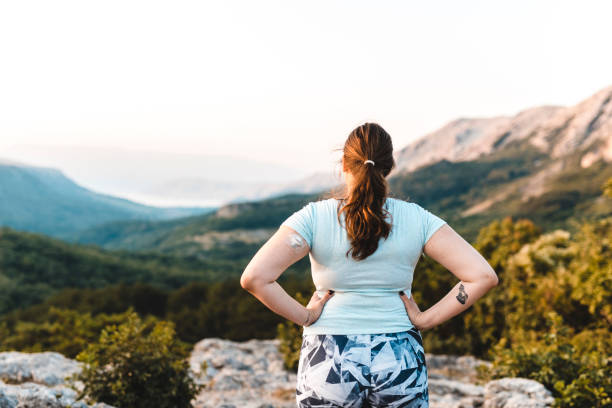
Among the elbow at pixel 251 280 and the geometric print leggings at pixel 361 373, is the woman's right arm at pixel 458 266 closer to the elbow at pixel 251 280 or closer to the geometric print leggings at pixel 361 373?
the geometric print leggings at pixel 361 373

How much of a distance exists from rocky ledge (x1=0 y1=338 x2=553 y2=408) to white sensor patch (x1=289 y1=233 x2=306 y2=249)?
349 cm

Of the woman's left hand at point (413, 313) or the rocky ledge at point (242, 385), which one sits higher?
the woman's left hand at point (413, 313)

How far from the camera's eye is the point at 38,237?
93188 millimetres

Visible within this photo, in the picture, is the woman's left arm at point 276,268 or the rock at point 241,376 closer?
the woman's left arm at point 276,268

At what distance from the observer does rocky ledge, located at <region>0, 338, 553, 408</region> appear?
4680 millimetres

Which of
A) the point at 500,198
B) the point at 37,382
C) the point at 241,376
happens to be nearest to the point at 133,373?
the point at 37,382

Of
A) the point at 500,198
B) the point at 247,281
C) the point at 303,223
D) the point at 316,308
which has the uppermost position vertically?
the point at 500,198

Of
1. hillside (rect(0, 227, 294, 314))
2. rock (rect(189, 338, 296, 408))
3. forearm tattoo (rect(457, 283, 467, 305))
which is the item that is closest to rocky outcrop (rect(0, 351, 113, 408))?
rock (rect(189, 338, 296, 408))

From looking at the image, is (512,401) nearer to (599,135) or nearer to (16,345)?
(16,345)

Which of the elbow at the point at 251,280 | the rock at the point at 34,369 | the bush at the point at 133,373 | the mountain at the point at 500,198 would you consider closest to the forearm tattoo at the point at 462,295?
the elbow at the point at 251,280

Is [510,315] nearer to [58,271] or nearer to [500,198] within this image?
[58,271]

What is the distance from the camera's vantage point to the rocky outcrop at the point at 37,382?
4199 mm

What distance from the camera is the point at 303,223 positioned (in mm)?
2271

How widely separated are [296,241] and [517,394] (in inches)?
183
